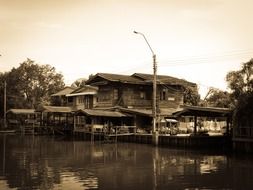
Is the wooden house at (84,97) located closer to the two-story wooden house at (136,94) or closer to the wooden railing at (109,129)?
the two-story wooden house at (136,94)

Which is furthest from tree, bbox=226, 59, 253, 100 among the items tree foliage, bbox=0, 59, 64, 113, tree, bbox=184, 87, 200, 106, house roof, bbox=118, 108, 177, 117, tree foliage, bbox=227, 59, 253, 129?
tree foliage, bbox=0, 59, 64, 113

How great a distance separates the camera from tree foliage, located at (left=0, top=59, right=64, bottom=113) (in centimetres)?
8238

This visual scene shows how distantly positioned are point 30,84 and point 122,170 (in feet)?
216

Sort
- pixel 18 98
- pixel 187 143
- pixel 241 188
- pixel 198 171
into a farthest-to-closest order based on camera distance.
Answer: pixel 18 98
pixel 187 143
pixel 198 171
pixel 241 188

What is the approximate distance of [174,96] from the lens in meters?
57.1

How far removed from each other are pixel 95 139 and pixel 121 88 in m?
8.06

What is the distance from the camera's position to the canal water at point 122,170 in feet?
63.8

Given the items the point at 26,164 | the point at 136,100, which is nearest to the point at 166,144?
the point at 136,100

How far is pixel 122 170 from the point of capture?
24312 mm

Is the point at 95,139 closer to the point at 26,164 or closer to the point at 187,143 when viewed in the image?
the point at 187,143

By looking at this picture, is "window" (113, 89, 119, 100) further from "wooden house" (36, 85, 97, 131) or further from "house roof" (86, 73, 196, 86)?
"wooden house" (36, 85, 97, 131)

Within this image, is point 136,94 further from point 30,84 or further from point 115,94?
point 30,84

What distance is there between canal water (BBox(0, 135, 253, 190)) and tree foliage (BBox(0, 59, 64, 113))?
4940 centimetres

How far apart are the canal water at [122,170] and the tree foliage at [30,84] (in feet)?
162
